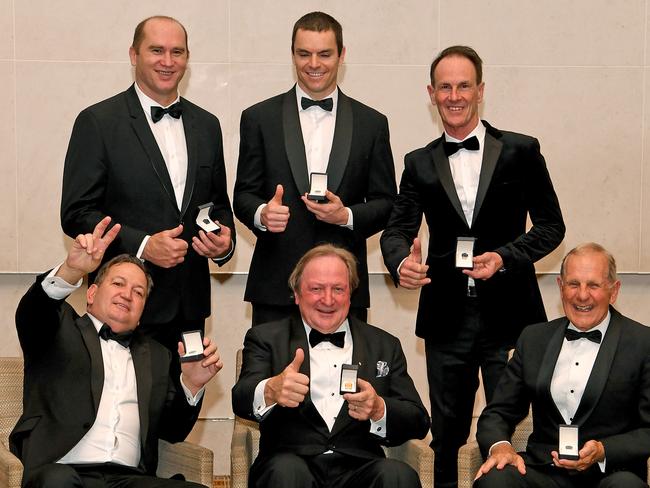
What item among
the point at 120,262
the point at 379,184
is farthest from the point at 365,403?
the point at 379,184

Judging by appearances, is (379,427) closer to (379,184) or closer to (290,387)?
(290,387)

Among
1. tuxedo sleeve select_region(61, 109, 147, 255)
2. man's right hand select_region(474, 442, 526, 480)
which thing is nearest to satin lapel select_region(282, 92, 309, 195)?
tuxedo sleeve select_region(61, 109, 147, 255)

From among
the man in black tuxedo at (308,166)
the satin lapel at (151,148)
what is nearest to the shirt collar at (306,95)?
the man in black tuxedo at (308,166)

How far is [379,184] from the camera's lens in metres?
5.48

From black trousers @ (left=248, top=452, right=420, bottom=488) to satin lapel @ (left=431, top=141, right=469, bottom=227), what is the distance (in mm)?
1212

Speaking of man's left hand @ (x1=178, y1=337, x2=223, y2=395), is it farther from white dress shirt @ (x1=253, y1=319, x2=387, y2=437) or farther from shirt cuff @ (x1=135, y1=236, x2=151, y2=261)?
shirt cuff @ (x1=135, y1=236, x2=151, y2=261)

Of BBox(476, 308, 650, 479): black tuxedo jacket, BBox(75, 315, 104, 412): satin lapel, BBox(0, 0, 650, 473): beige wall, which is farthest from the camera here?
BBox(0, 0, 650, 473): beige wall

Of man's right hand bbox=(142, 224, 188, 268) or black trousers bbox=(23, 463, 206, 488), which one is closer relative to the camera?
black trousers bbox=(23, 463, 206, 488)

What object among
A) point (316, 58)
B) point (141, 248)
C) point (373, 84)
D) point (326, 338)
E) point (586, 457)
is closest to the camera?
point (586, 457)

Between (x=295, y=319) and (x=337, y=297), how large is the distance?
0.23 meters

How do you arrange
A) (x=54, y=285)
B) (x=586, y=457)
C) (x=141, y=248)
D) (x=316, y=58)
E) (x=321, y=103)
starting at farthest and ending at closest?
(x=321, y=103)
(x=316, y=58)
(x=141, y=248)
(x=54, y=285)
(x=586, y=457)

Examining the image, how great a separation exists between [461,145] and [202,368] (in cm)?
157

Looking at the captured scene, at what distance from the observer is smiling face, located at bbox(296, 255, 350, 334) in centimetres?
480

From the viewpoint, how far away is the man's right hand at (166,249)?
16.5ft
